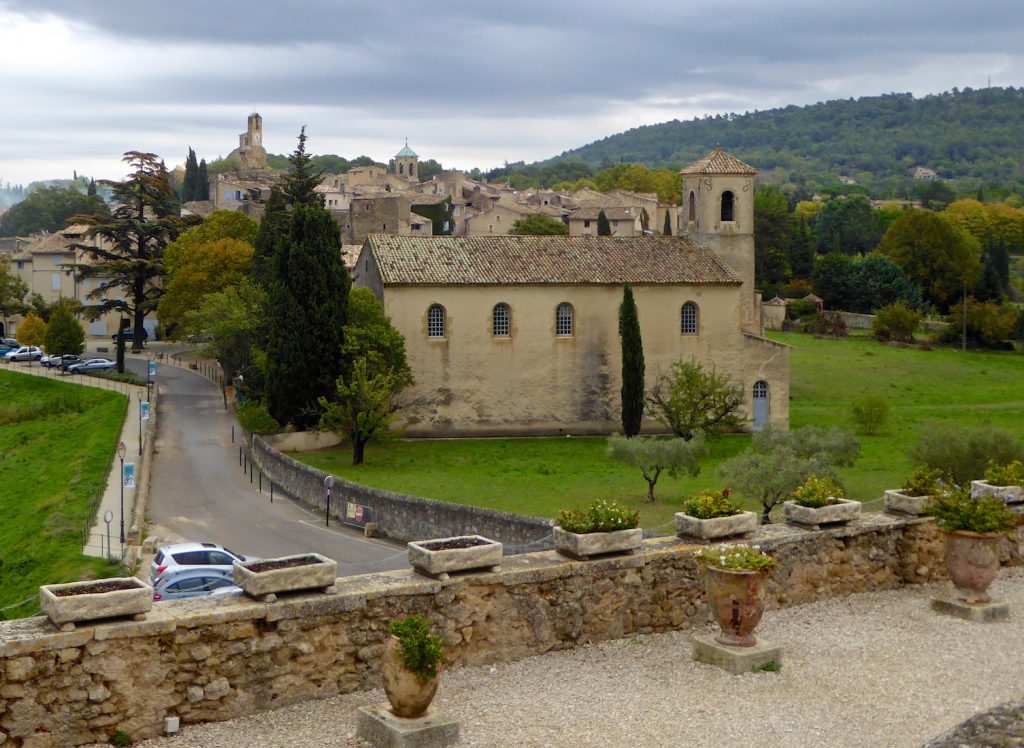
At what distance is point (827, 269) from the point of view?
9475 centimetres

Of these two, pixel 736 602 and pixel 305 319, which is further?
pixel 305 319

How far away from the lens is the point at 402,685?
31.6ft

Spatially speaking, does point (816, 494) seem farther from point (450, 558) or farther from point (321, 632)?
point (321, 632)

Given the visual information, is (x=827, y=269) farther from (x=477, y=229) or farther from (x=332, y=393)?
(x=332, y=393)

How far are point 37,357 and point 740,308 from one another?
42.5 meters

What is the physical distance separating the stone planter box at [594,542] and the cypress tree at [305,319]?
3259 centimetres

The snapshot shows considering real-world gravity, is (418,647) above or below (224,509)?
above

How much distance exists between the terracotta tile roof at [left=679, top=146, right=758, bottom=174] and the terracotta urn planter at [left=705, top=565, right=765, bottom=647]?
1669 inches

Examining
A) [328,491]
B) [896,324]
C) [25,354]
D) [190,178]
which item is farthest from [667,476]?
[190,178]

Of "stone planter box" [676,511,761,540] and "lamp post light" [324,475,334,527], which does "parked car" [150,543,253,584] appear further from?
"stone planter box" [676,511,761,540]

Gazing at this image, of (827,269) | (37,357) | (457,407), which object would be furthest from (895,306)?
(37,357)

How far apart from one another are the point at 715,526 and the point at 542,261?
3612cm

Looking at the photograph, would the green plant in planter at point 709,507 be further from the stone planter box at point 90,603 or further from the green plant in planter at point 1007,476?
the stone planter box at point 90,603

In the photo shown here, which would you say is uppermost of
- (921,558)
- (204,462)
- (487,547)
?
(487,547)
